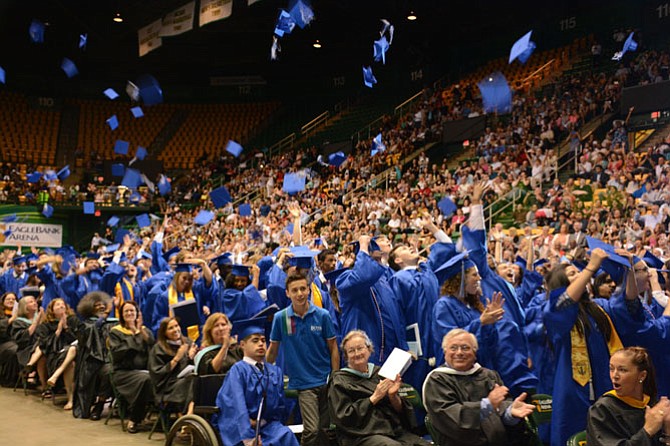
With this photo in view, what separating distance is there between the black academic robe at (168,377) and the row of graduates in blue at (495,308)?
34.8 inches

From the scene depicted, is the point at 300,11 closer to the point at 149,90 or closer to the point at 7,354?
the point at 7,354

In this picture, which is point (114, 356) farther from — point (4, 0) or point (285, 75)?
point (285, 75)

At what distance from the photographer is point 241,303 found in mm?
8133

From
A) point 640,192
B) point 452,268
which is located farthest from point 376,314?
point 640,192

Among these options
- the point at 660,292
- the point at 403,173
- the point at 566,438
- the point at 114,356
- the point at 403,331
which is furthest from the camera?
the point at 403,173

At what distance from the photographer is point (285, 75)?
3384 centimetres

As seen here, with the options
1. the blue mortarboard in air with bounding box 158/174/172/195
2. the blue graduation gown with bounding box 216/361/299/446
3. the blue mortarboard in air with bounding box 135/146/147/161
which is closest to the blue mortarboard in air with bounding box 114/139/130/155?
the blue mortarboard in air with bounding box 135/146/147/161

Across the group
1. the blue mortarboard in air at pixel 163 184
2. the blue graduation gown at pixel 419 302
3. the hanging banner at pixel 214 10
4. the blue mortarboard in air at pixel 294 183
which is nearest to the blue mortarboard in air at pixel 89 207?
the blue mortarboard in air at pixel 163 184

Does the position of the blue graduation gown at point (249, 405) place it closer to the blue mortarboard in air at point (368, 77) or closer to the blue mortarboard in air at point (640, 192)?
the blue mortarboard in air at point (640, 192)

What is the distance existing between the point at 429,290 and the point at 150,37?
2136 cm

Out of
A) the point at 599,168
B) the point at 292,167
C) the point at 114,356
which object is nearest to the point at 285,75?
the point at 292,167

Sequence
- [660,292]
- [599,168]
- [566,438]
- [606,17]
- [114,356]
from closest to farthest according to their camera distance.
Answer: [566,438]
[660,292]
[114,356]
[599,168]
[606,17]

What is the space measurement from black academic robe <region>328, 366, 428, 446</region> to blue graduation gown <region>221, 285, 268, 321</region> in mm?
3151

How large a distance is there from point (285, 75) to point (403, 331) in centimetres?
2873
